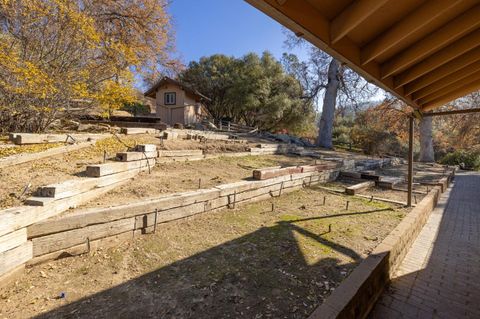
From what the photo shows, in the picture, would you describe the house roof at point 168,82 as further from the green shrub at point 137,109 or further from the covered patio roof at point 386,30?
the covered patio roof at point 386,30

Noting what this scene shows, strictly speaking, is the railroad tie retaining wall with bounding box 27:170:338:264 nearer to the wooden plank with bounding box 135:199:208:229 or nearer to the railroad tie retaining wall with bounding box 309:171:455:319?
the wooden plank with bounding box 135:199:208:229

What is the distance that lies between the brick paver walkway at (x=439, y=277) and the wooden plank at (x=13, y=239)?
3.86 metres

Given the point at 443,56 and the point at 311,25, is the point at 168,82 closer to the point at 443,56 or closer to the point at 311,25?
the point at 443,56

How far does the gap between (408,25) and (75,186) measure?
4.54 m

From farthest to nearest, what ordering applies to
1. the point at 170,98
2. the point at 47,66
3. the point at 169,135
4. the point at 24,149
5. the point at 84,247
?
the point at 170,98 → the point at 169,135 → the point at 47,66 → the point at 24,149 → the point at 84,247

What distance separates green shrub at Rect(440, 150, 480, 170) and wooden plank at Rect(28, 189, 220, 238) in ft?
88.4

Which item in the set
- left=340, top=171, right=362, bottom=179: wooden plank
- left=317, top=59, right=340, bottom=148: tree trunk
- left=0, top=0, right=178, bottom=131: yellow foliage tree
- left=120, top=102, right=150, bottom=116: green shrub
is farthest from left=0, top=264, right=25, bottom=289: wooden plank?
left=120, top=102, right=150, bottom=116: green shrub

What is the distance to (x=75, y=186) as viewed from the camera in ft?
11.7

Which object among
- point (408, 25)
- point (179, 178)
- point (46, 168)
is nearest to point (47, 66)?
point (46, 168)

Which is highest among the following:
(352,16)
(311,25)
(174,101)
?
(174,101)

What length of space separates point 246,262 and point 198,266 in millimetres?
610

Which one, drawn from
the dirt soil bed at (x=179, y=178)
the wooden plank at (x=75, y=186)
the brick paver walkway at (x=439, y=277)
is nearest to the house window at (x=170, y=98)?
the dirt soil bed at (x=179, y=178)

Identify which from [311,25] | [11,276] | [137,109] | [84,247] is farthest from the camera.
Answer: [137,109]

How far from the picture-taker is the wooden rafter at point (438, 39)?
2510 mm
